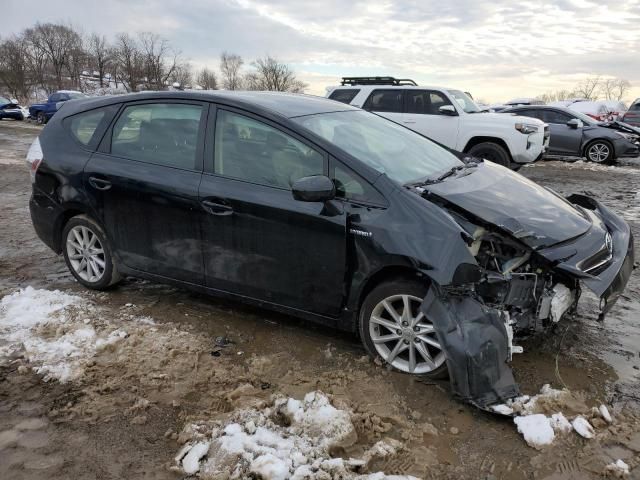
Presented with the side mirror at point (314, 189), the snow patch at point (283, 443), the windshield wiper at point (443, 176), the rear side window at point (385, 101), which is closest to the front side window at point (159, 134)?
the side mirror at point (314, 189)

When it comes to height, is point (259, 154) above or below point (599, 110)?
above

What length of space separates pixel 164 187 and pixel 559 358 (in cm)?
303

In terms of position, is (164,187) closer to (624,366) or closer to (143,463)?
(143,463)

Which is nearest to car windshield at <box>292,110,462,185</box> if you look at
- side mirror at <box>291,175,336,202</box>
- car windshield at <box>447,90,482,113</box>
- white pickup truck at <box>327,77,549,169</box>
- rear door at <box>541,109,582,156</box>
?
side mirror at <box>291,175,336,202</box>

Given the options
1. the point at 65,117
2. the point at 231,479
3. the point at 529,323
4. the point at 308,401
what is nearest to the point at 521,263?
the point at 529,323

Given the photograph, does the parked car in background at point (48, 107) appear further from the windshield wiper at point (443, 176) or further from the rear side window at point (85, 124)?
the windshield wiper at point (443, 176)

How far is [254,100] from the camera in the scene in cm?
379

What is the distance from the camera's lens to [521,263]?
3.14m

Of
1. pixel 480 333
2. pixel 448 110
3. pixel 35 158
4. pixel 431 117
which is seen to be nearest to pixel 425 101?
pixel 431 117

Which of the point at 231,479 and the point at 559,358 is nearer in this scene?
the point at 231,479

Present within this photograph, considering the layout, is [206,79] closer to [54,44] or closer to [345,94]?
[54,44]

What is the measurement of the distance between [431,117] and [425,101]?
1.27ft

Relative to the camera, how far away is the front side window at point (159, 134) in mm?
3838

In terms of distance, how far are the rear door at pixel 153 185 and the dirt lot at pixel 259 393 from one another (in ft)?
1.70
